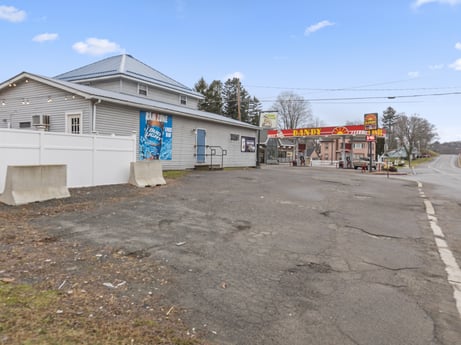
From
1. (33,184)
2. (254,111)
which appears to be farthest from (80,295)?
(254,111)

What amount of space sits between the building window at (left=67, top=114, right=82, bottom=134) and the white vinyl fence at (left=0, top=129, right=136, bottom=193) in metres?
3.67

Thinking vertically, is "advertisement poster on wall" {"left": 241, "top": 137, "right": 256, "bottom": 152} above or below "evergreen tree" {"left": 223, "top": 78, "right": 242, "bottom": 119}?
below

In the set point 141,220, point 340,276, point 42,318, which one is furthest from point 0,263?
point 340,276

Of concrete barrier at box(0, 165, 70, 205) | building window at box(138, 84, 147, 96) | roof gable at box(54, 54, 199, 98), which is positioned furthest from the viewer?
building window at box(138, 84, 147, 96)

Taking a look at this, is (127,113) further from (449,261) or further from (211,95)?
(211,95)

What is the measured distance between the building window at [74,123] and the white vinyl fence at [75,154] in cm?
367

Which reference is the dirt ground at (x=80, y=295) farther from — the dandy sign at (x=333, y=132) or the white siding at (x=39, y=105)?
the dandy sign at (x=333, y=132)

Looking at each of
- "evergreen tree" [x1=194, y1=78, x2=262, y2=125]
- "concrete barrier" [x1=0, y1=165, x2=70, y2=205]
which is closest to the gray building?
"concrete barrier" [x1=0, y1=165, x2=70, y2=205]

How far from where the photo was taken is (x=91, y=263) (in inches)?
153

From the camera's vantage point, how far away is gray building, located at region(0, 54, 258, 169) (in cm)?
1360

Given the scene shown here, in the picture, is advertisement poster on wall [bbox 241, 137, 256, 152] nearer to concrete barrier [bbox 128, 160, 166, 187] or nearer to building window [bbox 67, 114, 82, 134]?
building window [bbox 67, 114, 82, 134]

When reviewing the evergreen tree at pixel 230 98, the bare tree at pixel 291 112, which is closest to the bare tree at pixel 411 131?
the bare tree at pixel 291 112

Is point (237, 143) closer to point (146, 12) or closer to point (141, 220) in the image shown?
point (146, 12)

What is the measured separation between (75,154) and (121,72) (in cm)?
1098
